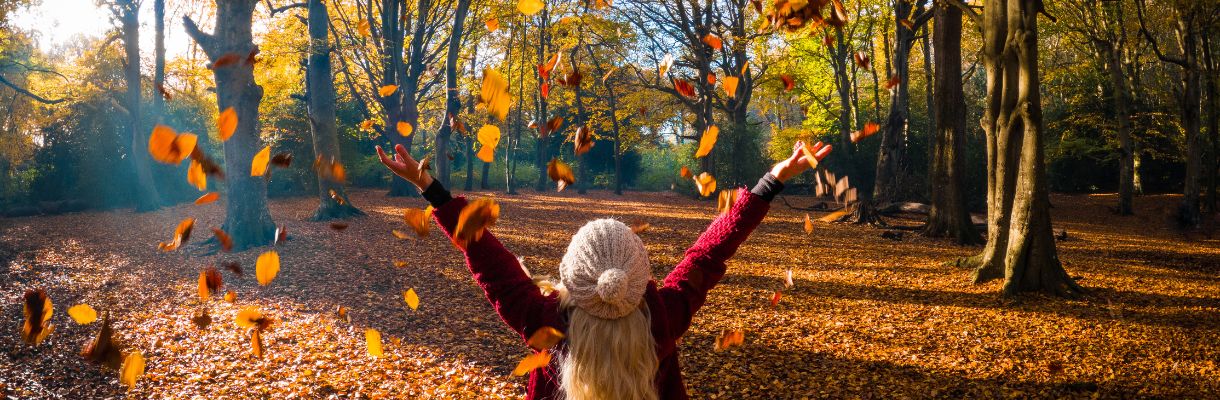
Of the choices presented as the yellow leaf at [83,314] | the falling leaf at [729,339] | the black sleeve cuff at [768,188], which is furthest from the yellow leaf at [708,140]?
the yellow leaf at [83,314]

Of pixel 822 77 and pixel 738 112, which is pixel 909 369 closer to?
pixel 738 112

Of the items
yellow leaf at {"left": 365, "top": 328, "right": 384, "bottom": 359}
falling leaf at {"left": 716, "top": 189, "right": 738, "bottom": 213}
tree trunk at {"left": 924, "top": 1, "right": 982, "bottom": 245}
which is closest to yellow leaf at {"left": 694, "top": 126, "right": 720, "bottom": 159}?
falling leaf at {"left": 716, "top": 189, "right": 738, "bottom": 213}

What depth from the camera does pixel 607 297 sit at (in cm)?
170

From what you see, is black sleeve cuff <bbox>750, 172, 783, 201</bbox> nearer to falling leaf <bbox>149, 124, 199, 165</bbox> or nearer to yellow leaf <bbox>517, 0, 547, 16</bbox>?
yellow leaf <bbox>517, 0, 547, 16</bbox>

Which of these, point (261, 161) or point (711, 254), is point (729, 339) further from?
point (261, 161)

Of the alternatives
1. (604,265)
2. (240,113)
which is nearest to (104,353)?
(604,265)

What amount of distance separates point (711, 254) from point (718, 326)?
4226mm

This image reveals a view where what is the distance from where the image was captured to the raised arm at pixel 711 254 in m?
2.05

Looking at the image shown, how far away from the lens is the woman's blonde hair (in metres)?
1.84

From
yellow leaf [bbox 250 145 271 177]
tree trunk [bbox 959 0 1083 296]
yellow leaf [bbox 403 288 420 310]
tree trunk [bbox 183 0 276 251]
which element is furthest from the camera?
tree trunk [bbox 183 0 276 251]

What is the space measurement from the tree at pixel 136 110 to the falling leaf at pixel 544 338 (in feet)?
62.7

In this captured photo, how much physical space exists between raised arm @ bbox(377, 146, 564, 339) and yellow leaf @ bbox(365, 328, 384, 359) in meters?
3.59

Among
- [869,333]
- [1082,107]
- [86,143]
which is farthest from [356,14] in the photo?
[1082,107]

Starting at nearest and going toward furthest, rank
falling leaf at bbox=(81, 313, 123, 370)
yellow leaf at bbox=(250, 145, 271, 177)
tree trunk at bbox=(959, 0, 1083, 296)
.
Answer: falling leaf at bbox=(81, 313, 123, 370) < yellow leaf at bbox=(250, 145, 271, 177) < tree trunk at bbox=(959, 0, 1083, 296)
